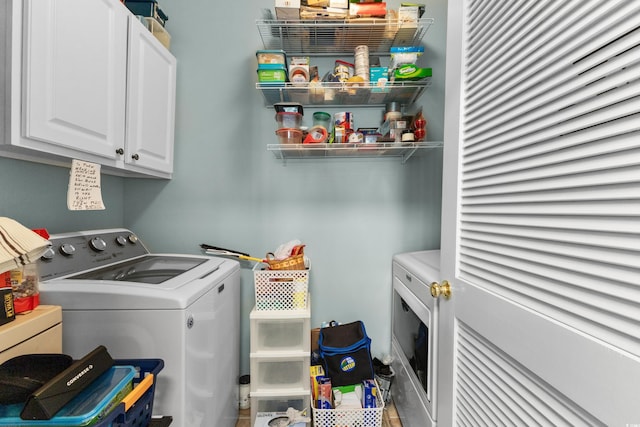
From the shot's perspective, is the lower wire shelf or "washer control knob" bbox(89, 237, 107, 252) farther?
the lower wire shelf

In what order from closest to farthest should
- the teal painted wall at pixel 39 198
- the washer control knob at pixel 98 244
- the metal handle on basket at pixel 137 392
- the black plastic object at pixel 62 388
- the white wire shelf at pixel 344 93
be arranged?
the black plastic object at pixel 62 388 < the metal handle on basket at pixel 137 392 < the teal painted wall at pixel 39 198 < the washer control knob at pixel 98 244 < the white wire shelf at pixel 344 93

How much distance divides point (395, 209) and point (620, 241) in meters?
1.46

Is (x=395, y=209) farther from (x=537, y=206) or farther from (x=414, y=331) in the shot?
(x=537, y=206)

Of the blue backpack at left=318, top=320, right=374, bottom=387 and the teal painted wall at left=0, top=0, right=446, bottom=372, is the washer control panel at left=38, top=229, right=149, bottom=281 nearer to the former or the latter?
the teal painted wall at left=0, top=0, right=446, bottom=372

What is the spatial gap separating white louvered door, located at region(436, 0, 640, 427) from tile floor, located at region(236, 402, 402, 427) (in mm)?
901

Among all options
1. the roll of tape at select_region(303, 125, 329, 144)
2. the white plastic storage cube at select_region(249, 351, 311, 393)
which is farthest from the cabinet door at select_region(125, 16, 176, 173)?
the white plastic storage cube at select_region(249, 351, 311, 393)

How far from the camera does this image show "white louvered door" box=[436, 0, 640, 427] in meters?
0.46

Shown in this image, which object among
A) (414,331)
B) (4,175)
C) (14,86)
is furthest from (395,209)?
(4,175)

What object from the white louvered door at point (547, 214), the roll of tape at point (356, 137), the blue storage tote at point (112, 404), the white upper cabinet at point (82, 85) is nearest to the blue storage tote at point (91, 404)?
the blue storage tote at point (112, 404)

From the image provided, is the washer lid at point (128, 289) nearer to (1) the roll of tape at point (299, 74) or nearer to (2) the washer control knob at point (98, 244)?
(2) the washer control knob at point (98, 244)

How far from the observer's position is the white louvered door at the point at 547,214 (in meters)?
0.46

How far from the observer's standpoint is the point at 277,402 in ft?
5.28

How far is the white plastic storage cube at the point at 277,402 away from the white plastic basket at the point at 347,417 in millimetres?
83

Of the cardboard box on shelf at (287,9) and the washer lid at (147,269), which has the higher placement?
the cardboard box on shelf at (287,9)
